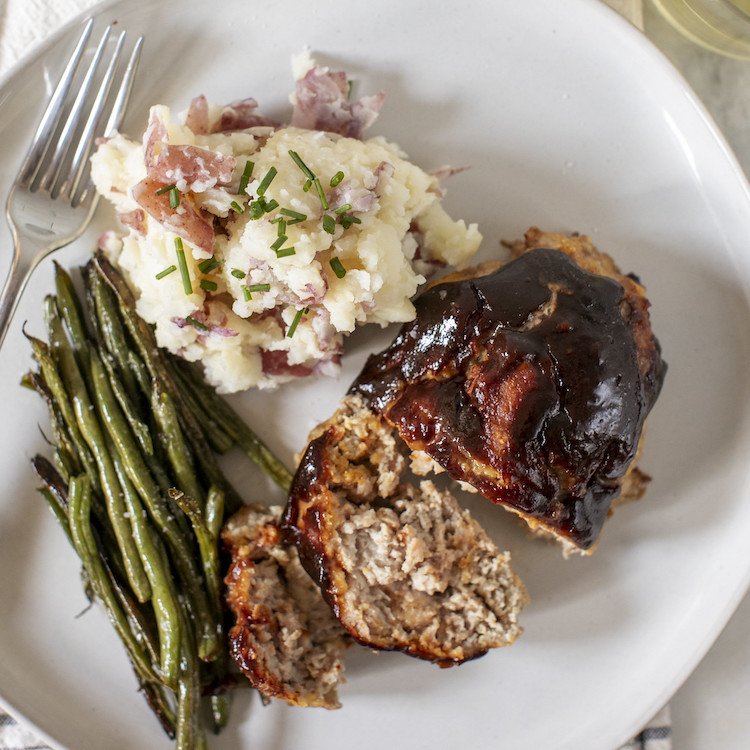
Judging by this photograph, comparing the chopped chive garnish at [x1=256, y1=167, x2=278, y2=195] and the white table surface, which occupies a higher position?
the chopped chive garnish at [x1=256, y1=167, x2=278, y2=195]

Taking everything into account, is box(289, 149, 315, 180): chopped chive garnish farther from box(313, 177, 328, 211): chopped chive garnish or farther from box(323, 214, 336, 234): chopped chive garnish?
box(323, 214, 336, 234): chopped chive garnish

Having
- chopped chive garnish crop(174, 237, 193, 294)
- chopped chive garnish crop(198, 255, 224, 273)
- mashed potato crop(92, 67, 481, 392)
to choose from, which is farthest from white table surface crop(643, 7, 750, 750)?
chopped chive garnish crop(174, 237, 193, 294)

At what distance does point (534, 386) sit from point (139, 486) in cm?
213

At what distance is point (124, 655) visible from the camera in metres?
3.93

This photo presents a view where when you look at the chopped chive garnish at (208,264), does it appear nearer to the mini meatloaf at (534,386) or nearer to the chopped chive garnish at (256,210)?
the chopped chive garnish at (256,210)

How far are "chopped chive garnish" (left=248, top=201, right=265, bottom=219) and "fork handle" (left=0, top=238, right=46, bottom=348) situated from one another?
1.40m

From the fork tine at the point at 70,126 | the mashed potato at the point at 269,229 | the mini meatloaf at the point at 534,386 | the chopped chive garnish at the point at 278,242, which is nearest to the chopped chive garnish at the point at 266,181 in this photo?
the mashed potato at the point at 269,229

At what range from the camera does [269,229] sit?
312 cm

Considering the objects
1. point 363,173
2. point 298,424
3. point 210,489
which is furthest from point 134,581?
point 363,173

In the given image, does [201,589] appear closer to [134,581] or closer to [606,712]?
[134,581]

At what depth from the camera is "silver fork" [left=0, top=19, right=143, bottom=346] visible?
3.74 meters

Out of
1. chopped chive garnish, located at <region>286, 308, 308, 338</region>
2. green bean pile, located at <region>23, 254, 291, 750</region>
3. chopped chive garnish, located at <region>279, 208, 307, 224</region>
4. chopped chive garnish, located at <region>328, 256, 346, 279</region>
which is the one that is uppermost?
chopped chive garnish, located at <region>279, 208, 307, 224</region>

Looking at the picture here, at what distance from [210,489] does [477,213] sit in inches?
86.9

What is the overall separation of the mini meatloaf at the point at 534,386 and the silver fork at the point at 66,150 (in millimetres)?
2020
